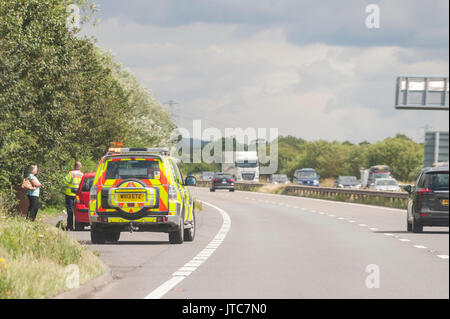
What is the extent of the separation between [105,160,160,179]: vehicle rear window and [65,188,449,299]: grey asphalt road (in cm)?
140

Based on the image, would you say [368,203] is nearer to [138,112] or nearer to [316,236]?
[316,236]

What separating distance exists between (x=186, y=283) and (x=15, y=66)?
14.0m

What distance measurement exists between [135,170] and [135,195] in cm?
64

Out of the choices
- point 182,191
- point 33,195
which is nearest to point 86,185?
point 33,195

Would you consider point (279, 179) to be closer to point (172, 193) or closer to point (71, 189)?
point (71, 189)

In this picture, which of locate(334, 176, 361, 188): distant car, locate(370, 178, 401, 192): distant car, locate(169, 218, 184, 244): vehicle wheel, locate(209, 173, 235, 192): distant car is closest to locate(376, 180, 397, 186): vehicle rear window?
locate(370, 178, 401, 192): distant car

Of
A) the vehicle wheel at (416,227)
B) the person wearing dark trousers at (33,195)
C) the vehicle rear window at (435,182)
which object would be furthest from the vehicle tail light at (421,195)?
the person wearing dark trousers at (33,195)

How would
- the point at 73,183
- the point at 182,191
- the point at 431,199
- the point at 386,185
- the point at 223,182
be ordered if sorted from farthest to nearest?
the point at 223,182, the point at 386,185, the point at 73,183, the point at 431,199, the point at 182,191

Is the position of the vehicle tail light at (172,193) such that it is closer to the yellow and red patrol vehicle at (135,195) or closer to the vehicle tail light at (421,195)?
the yellow and red patrol vehicle at (135,195)

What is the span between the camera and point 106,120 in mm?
40812

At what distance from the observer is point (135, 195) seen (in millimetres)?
18609

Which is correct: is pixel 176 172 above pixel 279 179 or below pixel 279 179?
above

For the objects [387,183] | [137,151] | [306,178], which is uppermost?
[137,151]

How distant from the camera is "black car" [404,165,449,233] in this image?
23.1 m
